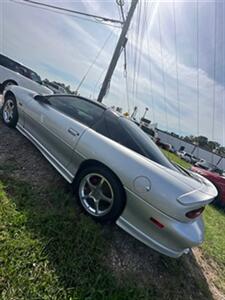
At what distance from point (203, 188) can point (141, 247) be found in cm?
104

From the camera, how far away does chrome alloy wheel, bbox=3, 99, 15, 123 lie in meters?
4.84

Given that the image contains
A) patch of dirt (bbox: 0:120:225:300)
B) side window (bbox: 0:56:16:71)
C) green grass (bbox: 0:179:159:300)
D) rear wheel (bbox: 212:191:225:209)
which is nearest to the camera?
green grass (bbox: 0:179:159:300)

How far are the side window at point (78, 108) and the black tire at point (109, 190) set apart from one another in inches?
28.7

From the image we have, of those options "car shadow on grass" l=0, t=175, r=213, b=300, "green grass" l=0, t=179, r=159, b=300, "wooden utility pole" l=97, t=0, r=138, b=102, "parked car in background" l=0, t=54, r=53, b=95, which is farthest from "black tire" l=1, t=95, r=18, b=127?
"wooden utility pole" l=97, t=0, r=138, b=102

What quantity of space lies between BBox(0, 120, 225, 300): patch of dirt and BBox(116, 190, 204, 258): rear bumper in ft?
1.05

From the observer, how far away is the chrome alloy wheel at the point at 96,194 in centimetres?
300

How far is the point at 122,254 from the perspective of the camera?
112 inches

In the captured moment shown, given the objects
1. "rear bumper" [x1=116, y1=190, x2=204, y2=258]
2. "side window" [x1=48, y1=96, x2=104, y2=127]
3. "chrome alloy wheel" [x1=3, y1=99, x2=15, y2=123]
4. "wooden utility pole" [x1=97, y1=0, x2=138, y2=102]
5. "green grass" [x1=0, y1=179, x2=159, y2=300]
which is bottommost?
"green grass" [x1=0, y1=179, x2=159, y2=300]

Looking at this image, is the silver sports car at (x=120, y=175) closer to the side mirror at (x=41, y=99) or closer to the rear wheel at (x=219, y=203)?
the side mirror at (x=41, y=99)

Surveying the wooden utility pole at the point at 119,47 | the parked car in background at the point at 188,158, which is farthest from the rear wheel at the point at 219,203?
the parked car in background at the point at 188,158

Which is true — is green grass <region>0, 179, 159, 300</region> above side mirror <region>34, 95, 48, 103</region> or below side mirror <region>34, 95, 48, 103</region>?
below

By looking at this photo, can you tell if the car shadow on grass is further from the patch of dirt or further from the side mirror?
the side mirror

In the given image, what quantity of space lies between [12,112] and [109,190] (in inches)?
113

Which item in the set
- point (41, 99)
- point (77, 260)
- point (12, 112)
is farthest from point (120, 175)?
point (12, 112)
